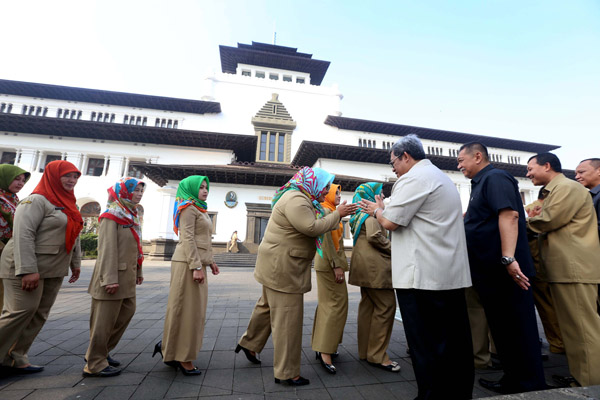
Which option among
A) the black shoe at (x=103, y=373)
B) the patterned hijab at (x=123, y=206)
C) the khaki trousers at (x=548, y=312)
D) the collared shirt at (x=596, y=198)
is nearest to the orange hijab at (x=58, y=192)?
the patterned hijab at (x=123, y=206)

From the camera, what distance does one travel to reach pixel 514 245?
218cm

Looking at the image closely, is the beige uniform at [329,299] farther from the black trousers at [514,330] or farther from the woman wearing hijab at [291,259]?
the black trousers at [514,330]

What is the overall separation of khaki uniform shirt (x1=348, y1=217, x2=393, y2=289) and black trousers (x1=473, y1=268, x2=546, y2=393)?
893mm

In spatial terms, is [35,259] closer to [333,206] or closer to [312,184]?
[312,184]

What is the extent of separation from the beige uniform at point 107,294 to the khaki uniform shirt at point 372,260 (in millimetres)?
2317

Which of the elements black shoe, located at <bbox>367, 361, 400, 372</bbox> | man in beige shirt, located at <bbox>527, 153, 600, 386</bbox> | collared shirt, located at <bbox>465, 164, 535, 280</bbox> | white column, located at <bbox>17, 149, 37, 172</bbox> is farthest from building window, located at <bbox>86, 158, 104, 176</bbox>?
man in beige shirt, located at <bbox>527, 153, 600, 386</bbox>

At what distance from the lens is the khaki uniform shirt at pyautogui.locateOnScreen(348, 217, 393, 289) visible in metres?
2.91

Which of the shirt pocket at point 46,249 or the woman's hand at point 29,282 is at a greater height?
the shirt pocket at point 46,249

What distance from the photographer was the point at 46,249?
2592 mm

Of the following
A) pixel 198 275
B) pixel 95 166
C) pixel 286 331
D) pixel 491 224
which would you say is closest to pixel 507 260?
pixel 491 224

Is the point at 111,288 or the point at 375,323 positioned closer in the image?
the point at 111,288

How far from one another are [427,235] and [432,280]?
1.03 ft

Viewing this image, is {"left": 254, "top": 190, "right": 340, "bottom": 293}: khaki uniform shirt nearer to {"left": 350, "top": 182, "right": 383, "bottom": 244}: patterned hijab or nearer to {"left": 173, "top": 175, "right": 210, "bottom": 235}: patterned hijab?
{"left": 350, "top": 182, "right": 383, "bottom": 244}: patterned hijab

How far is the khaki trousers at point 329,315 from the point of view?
2803 mm
